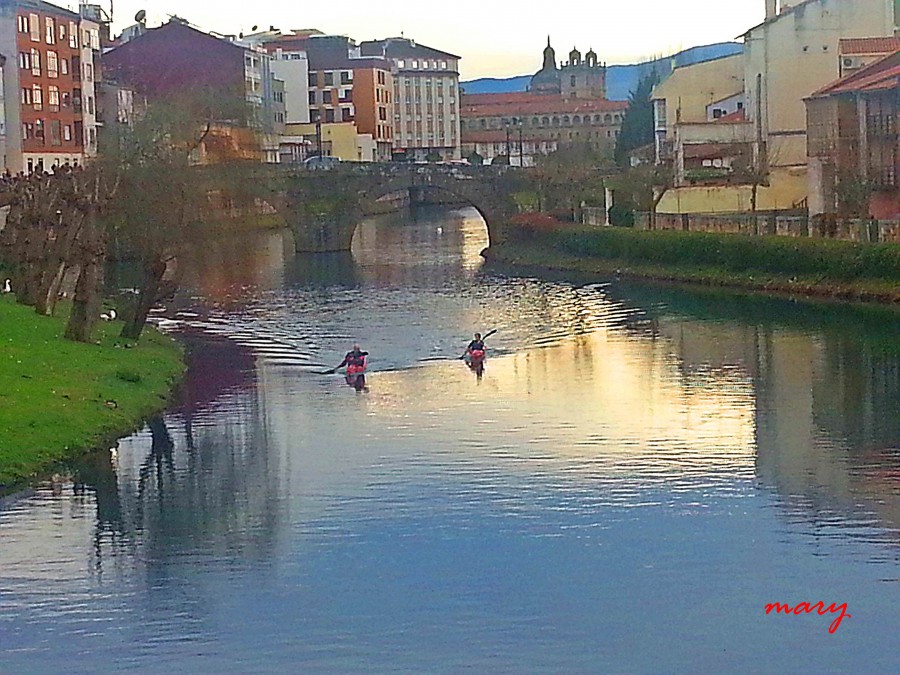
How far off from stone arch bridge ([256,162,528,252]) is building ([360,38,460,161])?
53406 mm

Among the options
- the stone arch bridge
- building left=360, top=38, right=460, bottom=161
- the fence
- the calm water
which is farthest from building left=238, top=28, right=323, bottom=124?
the calm water

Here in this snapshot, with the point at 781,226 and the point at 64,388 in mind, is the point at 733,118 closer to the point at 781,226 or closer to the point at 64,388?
the point at 781,226

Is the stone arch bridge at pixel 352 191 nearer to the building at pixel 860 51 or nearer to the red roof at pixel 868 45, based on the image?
the building at pixel 860 51

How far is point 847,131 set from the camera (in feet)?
207

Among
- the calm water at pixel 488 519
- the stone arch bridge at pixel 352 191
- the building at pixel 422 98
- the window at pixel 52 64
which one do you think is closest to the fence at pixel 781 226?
the calm water at pixel 488 519

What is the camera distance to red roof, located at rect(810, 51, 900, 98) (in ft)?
193

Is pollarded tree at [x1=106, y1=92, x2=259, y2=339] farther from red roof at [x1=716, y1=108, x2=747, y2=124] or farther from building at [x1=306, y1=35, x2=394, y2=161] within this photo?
building at [x1=306, y1=35, x2=394, y2=161]

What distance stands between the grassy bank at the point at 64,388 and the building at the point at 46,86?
134 feet

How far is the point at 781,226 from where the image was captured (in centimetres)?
5816

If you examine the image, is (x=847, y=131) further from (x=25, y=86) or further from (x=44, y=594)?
(x=44, y=594)

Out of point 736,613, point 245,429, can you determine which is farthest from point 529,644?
point 245,429

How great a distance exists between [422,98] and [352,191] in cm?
6456

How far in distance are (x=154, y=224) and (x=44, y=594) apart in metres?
22.9
